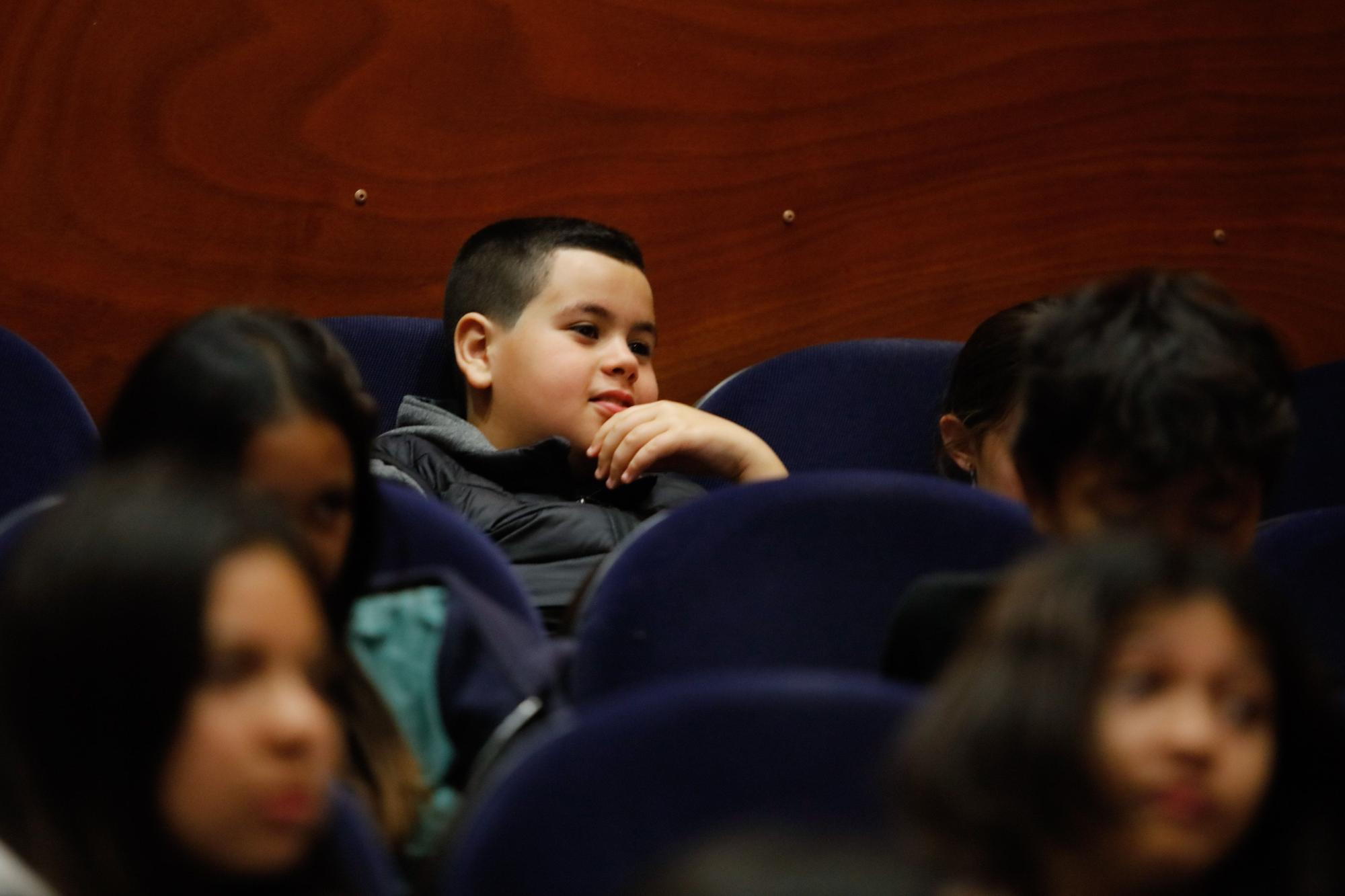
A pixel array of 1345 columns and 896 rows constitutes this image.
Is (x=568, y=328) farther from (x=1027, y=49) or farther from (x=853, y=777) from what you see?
(x=853, y=777)

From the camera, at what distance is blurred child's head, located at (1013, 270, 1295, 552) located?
910mm

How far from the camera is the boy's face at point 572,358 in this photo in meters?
1.46

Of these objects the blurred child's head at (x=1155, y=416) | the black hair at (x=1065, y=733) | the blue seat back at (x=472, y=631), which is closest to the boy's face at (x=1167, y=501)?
the blurred child's head at (x=1155, y=416)

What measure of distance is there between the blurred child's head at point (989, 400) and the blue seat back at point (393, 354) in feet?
1.61

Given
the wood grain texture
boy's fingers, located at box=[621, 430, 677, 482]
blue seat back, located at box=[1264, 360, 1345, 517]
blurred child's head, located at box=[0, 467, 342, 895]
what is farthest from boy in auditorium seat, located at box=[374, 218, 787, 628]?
blurred child's head, located at box=[0, 467, 342, 895]

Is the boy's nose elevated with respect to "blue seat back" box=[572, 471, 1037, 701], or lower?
elevated

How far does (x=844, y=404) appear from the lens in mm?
1500

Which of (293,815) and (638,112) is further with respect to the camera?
(638,112)

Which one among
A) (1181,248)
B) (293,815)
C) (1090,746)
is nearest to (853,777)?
(1090,746)

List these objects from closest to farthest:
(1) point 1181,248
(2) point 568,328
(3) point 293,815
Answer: (3) point 293,815 → (2) point 568,328 → (1) point 1181,248

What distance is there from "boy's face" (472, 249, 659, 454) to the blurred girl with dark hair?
0.51 m

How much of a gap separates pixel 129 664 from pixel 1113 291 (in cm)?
64

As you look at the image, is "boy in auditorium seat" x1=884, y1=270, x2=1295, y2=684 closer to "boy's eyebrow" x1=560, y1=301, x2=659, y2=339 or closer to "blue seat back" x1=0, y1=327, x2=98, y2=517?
"boy's eyebrow" x1=560, y1=301, x2=659, y2=339

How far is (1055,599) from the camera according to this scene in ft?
2.22
